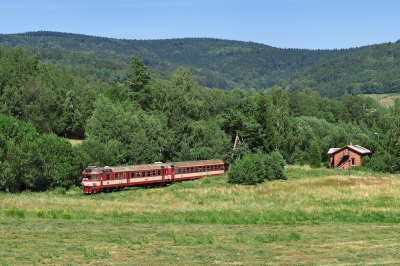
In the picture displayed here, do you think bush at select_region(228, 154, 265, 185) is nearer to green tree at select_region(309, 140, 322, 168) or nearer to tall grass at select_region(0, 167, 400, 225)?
tall grass at select_region(0, 167, 400, 225)

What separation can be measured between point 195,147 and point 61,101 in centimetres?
2977

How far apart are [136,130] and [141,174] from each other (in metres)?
18.3

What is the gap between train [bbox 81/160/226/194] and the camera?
56656 millimetres

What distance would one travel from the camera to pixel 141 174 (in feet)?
201

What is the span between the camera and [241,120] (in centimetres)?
7931

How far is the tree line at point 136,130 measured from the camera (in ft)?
197

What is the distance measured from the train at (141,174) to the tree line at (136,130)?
4942mm

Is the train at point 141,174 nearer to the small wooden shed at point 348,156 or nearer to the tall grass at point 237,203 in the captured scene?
the tall grass at point 237,203

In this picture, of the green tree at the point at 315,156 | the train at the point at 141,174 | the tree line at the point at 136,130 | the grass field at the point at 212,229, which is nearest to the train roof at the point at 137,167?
the train at the point at 141,174

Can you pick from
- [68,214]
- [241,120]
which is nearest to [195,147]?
[241,120]

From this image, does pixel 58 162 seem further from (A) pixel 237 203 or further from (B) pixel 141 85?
(B) pixel 141 85

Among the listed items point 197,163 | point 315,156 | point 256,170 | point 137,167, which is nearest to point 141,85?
point 197,163

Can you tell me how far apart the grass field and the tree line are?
927 centimetres

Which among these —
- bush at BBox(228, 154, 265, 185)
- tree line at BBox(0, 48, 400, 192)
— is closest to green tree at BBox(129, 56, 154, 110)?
tree line at BBox(0, 48, 400, 192)
